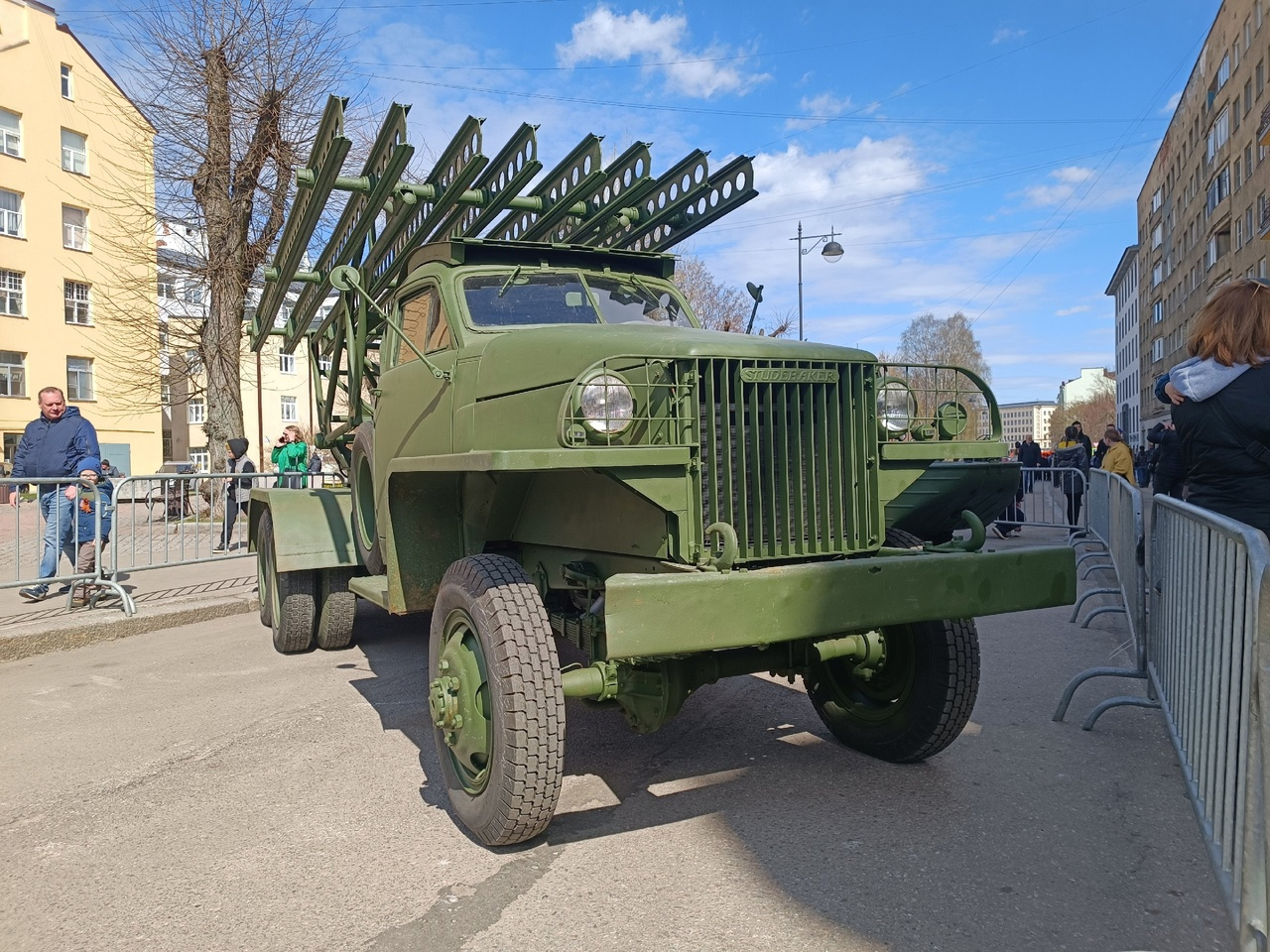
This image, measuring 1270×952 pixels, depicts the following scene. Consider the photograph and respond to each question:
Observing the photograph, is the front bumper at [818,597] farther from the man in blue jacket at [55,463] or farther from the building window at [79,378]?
the building window at [79,378]

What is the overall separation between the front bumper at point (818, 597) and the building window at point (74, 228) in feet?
113

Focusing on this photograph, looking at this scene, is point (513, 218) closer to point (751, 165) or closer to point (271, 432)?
point (751, 165)

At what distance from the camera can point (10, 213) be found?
96.0ft

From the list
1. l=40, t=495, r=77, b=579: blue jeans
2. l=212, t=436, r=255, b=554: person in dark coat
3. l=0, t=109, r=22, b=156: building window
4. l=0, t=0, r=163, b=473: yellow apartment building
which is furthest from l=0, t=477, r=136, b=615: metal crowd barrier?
l=0, t=109, r=22, b=156: building window

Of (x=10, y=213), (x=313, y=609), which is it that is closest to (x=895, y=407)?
(x=313, y=609)

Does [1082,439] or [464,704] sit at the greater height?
[1082,439]

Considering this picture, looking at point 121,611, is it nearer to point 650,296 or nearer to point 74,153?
point 650,296

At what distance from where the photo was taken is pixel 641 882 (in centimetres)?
296

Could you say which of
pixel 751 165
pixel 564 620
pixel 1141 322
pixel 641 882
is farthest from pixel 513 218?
pixel 1141 322

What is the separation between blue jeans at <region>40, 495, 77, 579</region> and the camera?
24.7 feet

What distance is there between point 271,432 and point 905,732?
158 ft

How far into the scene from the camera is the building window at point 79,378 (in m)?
31.0

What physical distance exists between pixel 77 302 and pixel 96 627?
2911cm

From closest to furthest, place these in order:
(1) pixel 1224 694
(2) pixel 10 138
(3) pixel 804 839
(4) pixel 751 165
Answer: (1) pixel 1224 694, (3) pixel 804 839, (4) pixel 751 165, (2) pixel 10 138
